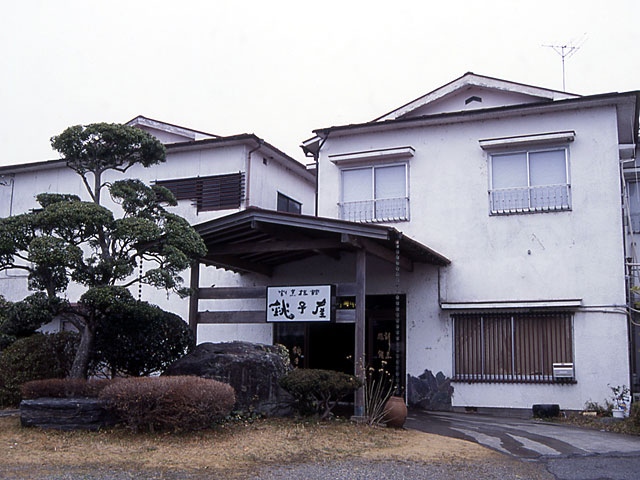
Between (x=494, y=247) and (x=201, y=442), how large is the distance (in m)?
8.54

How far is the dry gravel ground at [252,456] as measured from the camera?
→ 8.01 metres

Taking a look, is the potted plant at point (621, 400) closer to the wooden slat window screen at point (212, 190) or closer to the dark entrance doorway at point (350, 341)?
the dark entrance doorway at point (350, 341)

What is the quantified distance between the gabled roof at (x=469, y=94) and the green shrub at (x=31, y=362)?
29.7 ft

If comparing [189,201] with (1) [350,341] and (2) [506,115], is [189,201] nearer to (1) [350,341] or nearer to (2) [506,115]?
(1) [350,341]

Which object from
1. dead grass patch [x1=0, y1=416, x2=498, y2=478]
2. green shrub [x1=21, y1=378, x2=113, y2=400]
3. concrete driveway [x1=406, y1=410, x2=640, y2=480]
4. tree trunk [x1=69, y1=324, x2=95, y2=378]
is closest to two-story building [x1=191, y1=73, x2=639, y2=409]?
concrete driveway [x1=406, y1=410, x2=640, y2=480]

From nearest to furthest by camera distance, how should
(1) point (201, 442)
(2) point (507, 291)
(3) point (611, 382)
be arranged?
1. (1) point (201, 442)
2. (3) point (611, 382)
3. (2) point (507, 291)

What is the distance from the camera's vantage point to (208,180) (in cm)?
1920

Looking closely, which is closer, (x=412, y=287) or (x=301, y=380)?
(x=301, y=380)

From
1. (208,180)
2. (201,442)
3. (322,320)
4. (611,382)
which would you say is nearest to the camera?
(201,442)

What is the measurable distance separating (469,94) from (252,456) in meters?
11.8

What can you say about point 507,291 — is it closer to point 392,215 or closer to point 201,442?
point 392,215

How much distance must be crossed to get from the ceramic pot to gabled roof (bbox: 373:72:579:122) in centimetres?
806

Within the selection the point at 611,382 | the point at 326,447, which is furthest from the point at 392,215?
the point at 326,447

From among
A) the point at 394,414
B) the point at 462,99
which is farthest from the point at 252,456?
the point at 462,99
